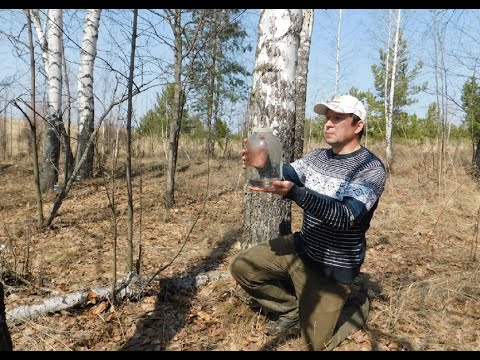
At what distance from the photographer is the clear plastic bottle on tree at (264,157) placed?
79.1 inches

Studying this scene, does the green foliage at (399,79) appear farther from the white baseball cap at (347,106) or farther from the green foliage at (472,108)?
the white baseball cap at (347,106)

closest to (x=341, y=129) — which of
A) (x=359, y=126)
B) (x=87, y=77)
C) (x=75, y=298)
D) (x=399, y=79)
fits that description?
(x=359, y=126)

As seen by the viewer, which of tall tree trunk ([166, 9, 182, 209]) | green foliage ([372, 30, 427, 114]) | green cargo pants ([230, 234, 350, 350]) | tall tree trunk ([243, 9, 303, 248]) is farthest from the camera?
green foliage ([372, 30, 427, 114])

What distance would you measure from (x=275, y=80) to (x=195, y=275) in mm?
1978

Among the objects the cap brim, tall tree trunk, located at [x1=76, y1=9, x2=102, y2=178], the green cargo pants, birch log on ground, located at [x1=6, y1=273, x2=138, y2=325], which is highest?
tall tree trunk, located at [x1=76, y1=9, x2=102, y2=178]

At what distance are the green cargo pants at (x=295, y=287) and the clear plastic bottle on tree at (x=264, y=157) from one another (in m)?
0.62

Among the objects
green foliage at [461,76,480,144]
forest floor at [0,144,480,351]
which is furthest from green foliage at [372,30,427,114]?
forest floor at [0,144,480,351]

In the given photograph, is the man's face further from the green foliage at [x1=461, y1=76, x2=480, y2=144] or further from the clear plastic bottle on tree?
the green foliage at [x1=461, y1=76, x2=480, y2=144]

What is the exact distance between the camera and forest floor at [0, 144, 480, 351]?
98.0 inches

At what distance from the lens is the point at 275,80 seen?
8.71ft

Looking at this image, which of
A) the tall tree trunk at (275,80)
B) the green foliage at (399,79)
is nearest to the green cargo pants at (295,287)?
the tall tree trunk at (275,80)

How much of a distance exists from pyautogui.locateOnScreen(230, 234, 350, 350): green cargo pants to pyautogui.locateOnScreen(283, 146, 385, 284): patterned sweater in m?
0.09

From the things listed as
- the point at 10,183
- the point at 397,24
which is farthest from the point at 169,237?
the point at 397,24

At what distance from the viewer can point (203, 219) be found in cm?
538
